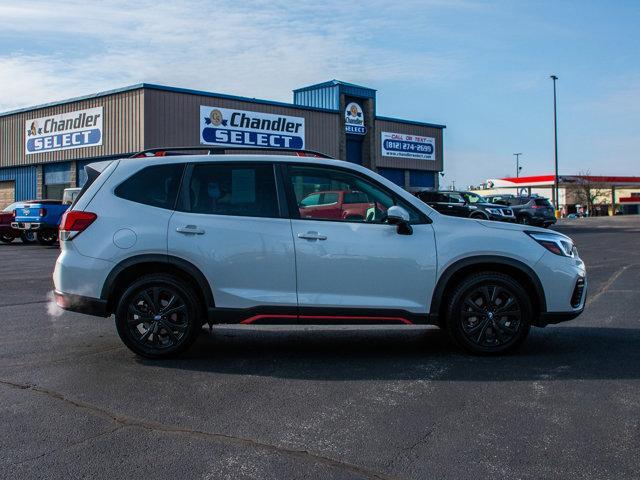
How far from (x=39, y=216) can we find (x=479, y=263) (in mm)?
18798

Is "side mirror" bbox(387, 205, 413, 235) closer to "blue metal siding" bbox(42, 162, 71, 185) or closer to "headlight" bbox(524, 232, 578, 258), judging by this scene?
"headlight" bbox(524, 232, 578, 258)

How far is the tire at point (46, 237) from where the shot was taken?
22219mm

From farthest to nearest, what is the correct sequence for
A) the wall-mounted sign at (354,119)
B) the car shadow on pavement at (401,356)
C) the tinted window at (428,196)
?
the wall-mounted sign at (354,119) → the tinted window at (428,196) → the car shadow on pavement at (401,356)

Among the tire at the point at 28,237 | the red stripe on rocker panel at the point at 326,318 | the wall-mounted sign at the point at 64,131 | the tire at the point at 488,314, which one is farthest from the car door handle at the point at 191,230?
the wall-mounted sign at the point at 64,131

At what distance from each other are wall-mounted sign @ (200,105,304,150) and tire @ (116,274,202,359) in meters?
23.7

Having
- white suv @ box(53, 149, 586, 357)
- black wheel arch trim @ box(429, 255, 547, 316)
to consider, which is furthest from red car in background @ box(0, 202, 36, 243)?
black wheel arch trim @ box(429, 255, 547, 316)

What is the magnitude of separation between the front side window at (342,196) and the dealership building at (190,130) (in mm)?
22463

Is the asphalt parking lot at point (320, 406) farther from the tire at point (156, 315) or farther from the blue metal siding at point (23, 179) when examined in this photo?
the blue metal siding at point (23, 179)

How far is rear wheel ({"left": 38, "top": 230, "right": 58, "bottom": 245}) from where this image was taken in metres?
22.2

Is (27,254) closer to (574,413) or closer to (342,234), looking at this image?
(342,234)

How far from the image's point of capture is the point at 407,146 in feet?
130

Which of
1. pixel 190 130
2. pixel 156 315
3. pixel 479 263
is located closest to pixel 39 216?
pixel 190 130

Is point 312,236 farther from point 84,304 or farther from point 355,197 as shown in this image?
point 84,304

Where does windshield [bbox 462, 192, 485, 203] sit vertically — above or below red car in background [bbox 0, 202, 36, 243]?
above
